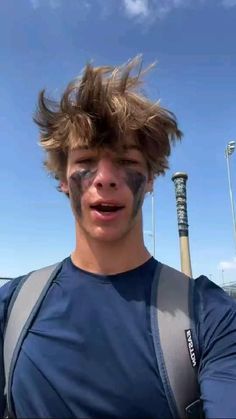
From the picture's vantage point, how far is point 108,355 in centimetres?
156

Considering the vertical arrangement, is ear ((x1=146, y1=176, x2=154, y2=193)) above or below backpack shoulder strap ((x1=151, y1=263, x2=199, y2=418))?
above

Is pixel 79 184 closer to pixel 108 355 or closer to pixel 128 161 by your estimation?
pixel 128 161

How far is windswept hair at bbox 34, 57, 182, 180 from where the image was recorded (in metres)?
1.89

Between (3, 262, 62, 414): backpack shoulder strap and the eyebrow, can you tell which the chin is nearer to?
(3, 262, 62, 414): backpack shoulder strap

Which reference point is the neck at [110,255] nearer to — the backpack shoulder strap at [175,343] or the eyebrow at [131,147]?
the backpack shoulder strap at [175,343]

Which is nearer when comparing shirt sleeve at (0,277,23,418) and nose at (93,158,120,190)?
shirt sleeve at (0,277,23,418)

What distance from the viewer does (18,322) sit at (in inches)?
67.9

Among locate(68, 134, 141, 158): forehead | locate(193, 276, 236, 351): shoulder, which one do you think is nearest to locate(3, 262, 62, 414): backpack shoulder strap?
locate(68, 134, 141, 158): forehead

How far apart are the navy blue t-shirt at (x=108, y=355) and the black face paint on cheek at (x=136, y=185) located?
14.7 inches

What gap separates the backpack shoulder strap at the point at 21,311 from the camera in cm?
165

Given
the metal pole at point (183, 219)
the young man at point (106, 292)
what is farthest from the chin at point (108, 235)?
the metal pole at point (183, 219)

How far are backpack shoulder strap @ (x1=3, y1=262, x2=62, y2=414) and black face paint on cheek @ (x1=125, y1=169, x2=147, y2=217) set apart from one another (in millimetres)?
516

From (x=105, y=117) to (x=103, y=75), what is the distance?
262 millimetres

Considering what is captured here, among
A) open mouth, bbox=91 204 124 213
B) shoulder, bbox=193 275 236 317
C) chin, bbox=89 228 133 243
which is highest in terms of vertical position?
open mouth, bbox=91 204 124 213
